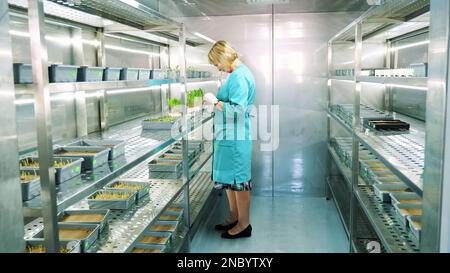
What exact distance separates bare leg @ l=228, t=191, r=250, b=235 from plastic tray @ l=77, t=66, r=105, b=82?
229 cm

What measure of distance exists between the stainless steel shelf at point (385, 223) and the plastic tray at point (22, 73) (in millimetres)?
1995

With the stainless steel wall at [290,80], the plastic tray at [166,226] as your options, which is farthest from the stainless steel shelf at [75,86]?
the stainless steel wall at [290,80]

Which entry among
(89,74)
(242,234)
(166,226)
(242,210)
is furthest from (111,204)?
→ (242,234)

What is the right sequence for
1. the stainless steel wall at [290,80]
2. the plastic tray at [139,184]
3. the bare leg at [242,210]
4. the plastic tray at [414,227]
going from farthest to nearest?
the stainless steel wall at [290,80], the bare leg at [242,210], the plastic tray at [139,184], the plastic tray at [414,227]

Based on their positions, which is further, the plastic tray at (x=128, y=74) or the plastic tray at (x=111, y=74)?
the plastic tray at (x=128, y=74)

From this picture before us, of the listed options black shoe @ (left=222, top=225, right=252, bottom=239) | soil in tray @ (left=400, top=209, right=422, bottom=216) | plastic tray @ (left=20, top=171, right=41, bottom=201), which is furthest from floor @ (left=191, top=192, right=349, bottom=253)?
plastic tray @ (left=20, top=171, right=41, bottom=201)

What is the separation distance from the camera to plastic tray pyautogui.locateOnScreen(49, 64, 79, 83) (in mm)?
1751

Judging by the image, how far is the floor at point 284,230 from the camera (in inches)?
158

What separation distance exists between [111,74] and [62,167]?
2.06 ft

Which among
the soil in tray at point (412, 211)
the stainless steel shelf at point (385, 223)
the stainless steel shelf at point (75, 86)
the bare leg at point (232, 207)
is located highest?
the stainless steel shelf at point (75, 86)

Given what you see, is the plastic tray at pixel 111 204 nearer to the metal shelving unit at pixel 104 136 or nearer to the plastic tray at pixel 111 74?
the metal shelving unit at pixel 104 136

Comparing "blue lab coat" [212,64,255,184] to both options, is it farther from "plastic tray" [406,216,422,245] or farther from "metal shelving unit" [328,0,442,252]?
"plastic tray" [406,216,422,245]

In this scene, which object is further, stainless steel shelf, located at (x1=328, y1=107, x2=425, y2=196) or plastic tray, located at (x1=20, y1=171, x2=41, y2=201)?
stainless steel shelf, located at (x1=328, y1=107, x2=425, y2=196)
